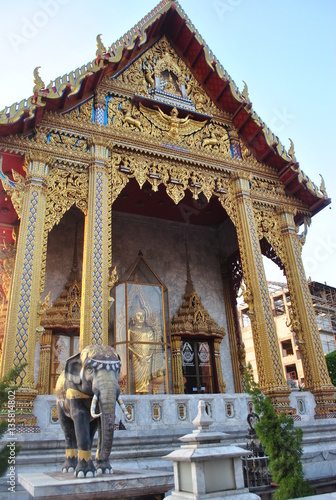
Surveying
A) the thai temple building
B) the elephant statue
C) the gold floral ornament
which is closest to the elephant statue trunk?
the elephant statue

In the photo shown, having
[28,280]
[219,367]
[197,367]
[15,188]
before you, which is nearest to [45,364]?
[28,280]

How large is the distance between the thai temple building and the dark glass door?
36 millimetres

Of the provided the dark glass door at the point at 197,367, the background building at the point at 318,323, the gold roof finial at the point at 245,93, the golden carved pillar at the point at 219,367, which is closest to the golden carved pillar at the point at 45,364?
the dark glass door at the point at 197,367

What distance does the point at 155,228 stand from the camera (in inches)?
473

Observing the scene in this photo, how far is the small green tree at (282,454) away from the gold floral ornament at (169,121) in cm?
632

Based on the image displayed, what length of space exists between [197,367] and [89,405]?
7.37 m

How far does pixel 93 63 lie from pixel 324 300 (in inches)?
984

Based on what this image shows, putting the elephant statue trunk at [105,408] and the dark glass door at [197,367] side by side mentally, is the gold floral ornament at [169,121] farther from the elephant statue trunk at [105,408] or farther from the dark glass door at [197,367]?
the elephant statue trunk at [105,408]

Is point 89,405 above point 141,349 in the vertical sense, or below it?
below

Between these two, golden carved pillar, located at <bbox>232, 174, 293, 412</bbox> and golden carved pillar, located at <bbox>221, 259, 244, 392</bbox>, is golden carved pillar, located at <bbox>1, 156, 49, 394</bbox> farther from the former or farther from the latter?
golden carved pillar, located at <bbox>221, 259, 244, 392</bbox>

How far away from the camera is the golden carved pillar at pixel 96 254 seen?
6840 mm

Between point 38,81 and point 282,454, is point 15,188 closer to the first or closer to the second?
point 38,81

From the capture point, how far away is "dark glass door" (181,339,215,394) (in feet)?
34.3

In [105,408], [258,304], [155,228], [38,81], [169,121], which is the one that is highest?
[169,121]
